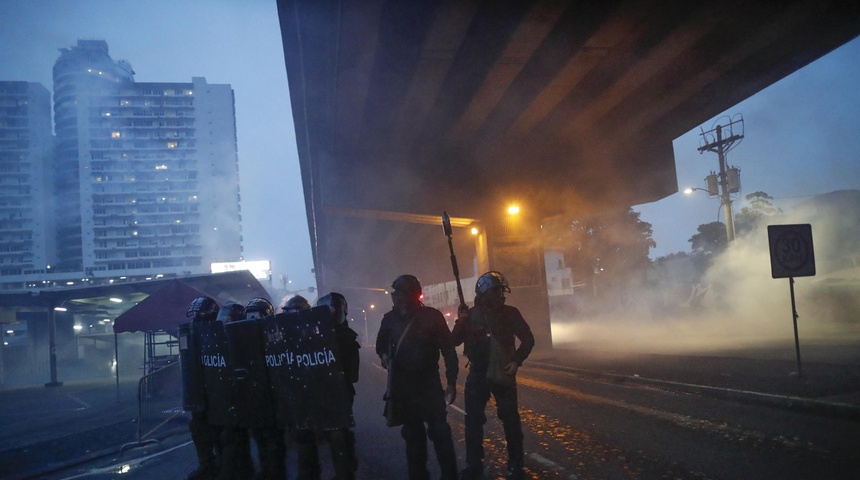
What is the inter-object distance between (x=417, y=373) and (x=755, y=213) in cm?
4442

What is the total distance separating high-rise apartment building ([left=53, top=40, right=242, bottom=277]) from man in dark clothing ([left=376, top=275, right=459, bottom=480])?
4037 inches

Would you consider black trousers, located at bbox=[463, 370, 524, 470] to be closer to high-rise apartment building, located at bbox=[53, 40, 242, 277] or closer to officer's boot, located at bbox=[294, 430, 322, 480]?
officer's boot, located at bbox=[294, 430, 322, 480]

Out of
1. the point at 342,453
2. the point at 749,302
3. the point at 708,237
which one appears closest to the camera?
the point at 342,453

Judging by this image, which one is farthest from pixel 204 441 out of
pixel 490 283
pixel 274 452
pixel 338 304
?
pixel 490 283

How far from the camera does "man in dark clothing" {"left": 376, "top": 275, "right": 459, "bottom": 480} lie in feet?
14.5

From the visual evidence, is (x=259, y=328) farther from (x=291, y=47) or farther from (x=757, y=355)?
(x=757, y=355)

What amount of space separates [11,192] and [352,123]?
9035 cm

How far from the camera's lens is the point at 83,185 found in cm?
9281

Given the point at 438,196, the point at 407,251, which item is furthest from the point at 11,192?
the point at 438,196

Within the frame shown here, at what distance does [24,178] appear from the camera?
84562 mm

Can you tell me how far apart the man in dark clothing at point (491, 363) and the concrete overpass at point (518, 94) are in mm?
6020

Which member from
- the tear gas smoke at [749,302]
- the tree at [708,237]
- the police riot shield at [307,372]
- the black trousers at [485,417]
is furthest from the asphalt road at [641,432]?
the tree at [708,237]

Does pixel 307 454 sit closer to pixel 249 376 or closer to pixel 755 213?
pixel 249 376

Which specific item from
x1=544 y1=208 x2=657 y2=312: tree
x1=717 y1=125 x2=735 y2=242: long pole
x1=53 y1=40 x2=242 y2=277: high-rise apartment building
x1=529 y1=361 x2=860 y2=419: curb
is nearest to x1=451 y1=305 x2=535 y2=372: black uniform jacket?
x1=529 y1=361 x2=860 y2=419: curb
